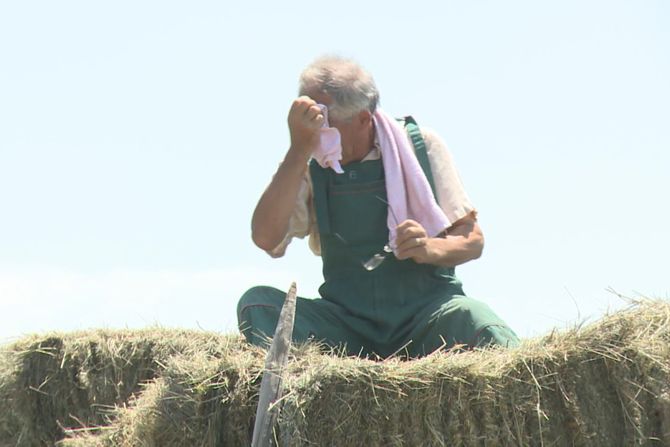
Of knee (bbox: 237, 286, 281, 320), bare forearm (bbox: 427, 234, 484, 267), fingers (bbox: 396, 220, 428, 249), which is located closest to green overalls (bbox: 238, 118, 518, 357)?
knee (bbox: 237, 286, 281, 320)

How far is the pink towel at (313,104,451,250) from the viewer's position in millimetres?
4734

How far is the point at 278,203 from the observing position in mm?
4738

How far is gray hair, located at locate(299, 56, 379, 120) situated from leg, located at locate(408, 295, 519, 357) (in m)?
0.87

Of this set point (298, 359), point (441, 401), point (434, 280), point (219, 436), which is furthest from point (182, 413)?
point (434, 280)

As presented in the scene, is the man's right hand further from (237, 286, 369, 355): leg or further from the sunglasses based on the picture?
(237, 286, 369, 355): leg

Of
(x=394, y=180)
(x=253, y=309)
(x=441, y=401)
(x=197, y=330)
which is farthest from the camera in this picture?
(x=197, y=330)

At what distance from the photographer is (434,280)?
489 cm

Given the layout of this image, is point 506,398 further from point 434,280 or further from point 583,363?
point 434,280

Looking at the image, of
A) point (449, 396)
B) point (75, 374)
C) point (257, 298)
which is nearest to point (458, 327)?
point (257, 298)

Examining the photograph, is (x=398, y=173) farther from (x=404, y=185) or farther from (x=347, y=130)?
(x=347, y=130)

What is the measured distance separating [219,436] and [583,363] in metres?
1.18

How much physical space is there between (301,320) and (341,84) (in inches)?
37.9

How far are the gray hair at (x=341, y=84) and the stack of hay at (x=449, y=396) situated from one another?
127 centimetres

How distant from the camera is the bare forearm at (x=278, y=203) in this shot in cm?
468
